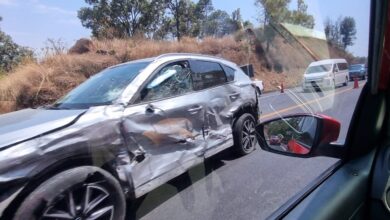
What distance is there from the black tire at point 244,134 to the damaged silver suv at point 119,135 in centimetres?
1

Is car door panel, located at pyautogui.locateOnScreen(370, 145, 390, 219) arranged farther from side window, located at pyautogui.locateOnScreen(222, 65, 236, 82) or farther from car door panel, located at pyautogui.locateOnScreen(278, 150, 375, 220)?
side window, located at pyautogui.locateOnScreen(222, 65, 236, 82)

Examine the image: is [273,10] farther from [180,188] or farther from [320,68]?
[180,188]

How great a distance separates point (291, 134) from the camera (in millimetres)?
1606

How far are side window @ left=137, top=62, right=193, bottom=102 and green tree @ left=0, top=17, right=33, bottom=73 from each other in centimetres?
151

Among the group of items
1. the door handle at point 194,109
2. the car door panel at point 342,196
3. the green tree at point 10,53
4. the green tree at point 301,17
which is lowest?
the car door panel at point 342,196

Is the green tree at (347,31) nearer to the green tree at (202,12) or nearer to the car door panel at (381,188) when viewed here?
the car door panel at (381,188)

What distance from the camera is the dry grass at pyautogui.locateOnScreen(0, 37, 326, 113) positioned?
4.97 ft

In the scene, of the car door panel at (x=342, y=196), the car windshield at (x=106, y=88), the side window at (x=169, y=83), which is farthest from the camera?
the side window at (x=169, y=83)

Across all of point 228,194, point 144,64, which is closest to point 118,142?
point 144,64

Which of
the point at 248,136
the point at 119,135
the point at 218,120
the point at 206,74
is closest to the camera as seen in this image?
the point at 119,135

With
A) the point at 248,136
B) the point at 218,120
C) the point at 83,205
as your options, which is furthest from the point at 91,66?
the point at 248,136

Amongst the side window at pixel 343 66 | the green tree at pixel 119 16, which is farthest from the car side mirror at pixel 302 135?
the green tree at pixel 119 16

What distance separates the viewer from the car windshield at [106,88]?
2.63 meters

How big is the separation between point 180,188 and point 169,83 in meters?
1.01
